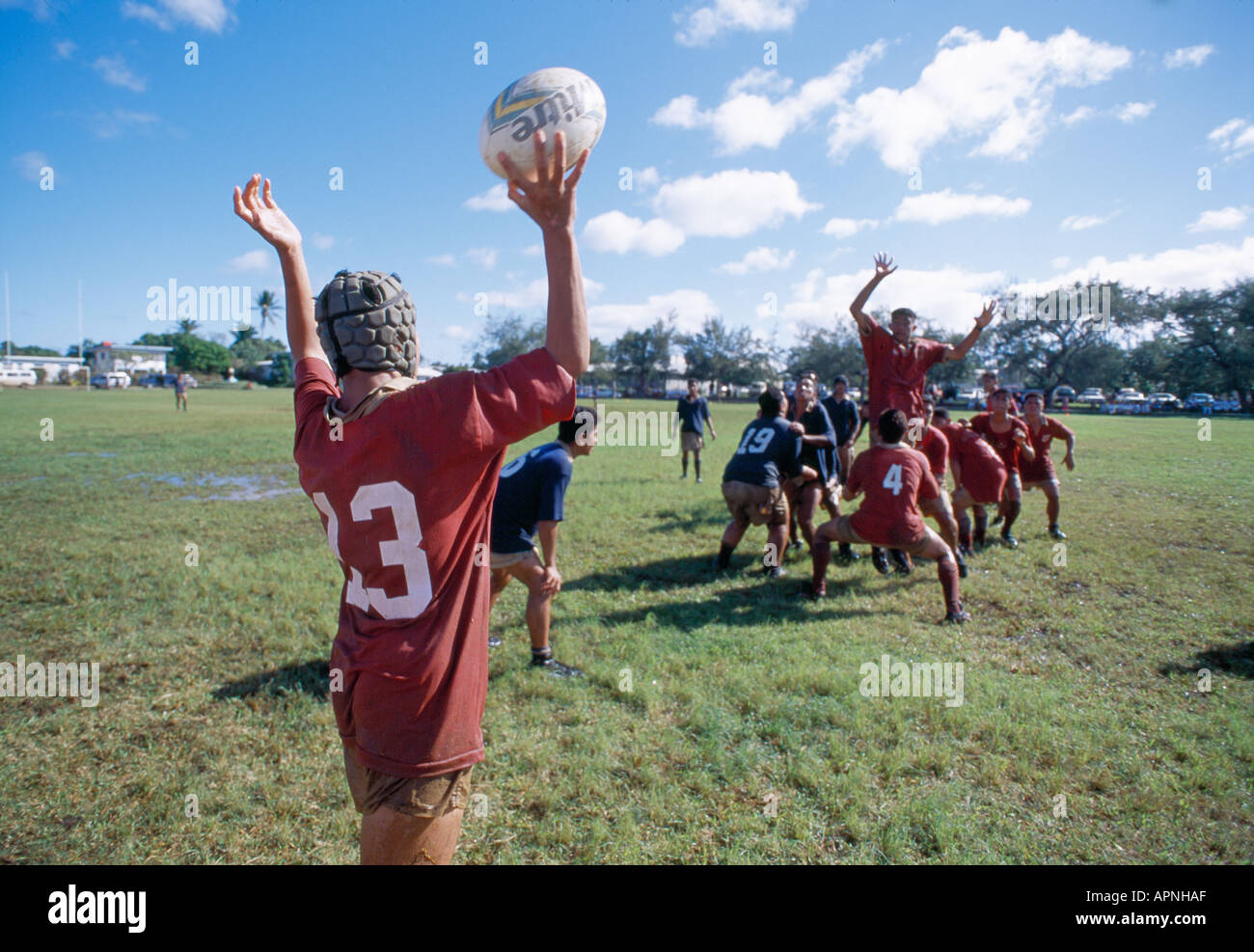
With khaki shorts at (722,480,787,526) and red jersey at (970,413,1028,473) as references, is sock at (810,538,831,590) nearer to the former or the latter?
khaki shorts at (722,480,787,526)

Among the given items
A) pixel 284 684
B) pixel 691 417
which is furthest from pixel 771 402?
pixel 691 417

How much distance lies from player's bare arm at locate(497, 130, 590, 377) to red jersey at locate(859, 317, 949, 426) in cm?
662

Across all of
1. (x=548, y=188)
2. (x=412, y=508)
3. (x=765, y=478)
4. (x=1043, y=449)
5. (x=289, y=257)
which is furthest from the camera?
(x=1043, y=449)

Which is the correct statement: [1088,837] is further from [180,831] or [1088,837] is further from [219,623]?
[219,623]

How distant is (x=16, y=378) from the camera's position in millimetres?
69188

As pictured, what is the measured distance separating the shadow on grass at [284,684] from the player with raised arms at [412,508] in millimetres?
3363

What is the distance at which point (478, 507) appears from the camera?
Result: 1860mm

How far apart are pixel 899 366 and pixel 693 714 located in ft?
16.5

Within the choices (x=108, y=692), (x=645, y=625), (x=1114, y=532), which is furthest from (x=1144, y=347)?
(x=108, y=692)

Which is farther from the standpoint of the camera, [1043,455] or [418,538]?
[1043,455]

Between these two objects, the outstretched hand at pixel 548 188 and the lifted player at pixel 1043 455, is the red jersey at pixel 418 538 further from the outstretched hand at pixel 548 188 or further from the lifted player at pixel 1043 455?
the lifted player at pixel 1043 455

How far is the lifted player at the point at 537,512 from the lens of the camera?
5.04 m

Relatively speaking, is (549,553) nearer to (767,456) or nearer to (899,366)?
(767,456)
